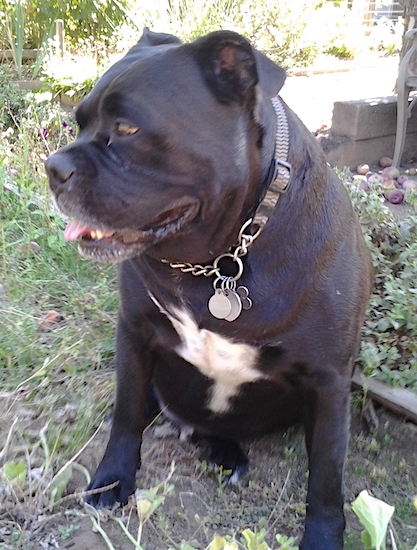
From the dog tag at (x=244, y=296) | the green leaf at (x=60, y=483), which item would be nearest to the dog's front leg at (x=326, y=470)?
the dog tag at (x=244, y=296)

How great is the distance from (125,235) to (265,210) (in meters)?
0.32

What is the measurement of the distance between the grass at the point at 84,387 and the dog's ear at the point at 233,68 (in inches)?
33.1

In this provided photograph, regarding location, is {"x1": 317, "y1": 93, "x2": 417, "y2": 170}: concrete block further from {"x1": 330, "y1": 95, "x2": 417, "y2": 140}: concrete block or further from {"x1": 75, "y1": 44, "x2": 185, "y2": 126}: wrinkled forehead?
{"x1": 75, "y1": 44, "x2": 185, "y2": 126}: wrinkled forehead

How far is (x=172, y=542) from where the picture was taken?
166 cm

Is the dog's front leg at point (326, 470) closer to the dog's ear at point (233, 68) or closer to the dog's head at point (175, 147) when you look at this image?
the dog's head at point (175, 147)

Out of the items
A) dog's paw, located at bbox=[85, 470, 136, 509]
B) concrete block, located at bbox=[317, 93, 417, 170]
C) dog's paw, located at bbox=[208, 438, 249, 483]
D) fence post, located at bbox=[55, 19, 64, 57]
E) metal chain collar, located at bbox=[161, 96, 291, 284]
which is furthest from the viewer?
fence post, located at bbox=[55, 19, 64, 57]

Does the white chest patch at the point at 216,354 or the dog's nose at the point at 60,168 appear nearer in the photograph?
the dog's nose at the point at 60,168

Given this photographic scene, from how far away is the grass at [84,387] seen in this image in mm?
1728

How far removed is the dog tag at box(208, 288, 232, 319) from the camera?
61.4 inches

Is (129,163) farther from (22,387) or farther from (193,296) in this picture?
(22,387)

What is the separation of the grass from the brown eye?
72cm

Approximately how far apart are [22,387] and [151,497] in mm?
1121

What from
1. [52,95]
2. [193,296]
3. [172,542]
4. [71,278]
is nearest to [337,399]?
[193,296]

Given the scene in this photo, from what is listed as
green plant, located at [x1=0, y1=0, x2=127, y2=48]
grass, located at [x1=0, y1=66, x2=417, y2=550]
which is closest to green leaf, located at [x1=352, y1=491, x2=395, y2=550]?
grass, located at [x1=0, y1=66, x2=417, y2=550]
